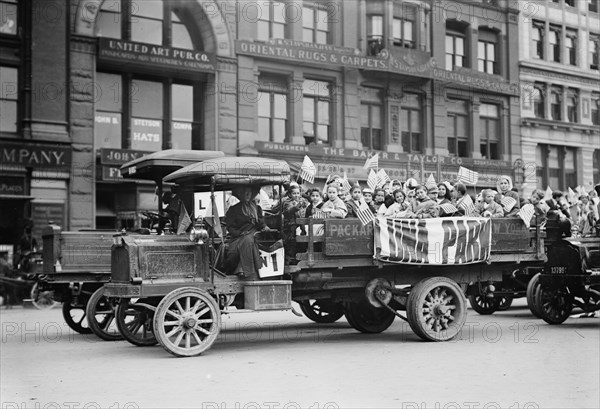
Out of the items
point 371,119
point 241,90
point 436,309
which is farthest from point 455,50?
point 436,309

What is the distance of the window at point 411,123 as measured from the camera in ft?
112

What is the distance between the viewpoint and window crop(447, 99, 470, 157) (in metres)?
35.5

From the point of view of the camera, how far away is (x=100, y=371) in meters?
8.86

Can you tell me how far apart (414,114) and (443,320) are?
23.8 meters

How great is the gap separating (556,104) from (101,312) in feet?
101

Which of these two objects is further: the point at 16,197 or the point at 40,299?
the point at 16,197

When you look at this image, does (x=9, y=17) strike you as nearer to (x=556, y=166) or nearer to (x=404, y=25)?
(x=404, y=25)

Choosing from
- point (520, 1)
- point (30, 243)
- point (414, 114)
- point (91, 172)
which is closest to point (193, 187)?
point (30, 243)

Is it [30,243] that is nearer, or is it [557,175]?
[30,243]

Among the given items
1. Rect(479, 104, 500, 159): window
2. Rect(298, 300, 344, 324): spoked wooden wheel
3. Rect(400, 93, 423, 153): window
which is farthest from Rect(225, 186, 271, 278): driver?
Rect(479, 104, 500, 159): window

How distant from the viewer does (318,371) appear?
8625 mm

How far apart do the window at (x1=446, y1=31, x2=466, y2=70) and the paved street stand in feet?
76.6

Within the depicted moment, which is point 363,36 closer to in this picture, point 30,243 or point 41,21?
point 41,21

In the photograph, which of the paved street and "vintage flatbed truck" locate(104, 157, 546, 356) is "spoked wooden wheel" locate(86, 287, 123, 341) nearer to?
the paved street
